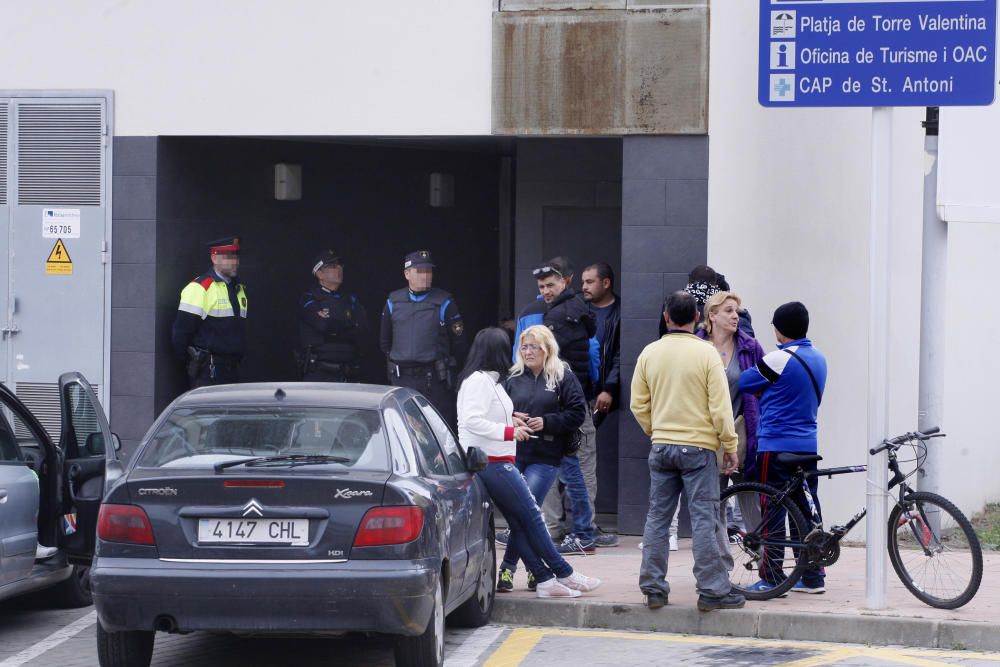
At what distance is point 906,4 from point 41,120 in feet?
23.0

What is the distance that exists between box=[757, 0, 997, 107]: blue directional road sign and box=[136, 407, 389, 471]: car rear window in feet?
11.2

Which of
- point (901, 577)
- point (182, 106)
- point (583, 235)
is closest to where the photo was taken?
point (901, 577)

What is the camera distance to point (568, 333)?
1070 cm

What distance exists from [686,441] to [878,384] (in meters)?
1.17

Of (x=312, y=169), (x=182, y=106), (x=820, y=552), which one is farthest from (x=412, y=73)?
(x=820, y=552)

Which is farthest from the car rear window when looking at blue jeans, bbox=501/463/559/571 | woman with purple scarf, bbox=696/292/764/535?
woman with purple scarf, bbox=696/292/764/535

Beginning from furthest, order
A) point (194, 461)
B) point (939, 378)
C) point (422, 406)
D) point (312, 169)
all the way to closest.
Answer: point (312, 169) → point (939, 378) → point (422, 406) → point (194, 461)

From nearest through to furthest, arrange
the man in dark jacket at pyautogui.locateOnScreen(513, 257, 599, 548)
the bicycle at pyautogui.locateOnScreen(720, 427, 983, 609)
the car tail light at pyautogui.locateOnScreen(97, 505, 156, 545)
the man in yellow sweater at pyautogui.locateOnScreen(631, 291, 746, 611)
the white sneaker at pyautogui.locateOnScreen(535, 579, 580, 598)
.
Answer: the car tail light at pyautogui.locateOnScreen(97, 505, 156, 545) → the man in yellow sweater at pyautogui.locateOnScreen(631, 291, 746, 611) → the bicycle at pyautogui.locateOnScreen(720, 427, 983, 609) → the white sneaker at pyautogui.locateOnScreen(535, 579, 580, 598) → the man in dark jacket at pyautogui.locateOnScreen(513, 257, 599, 548)

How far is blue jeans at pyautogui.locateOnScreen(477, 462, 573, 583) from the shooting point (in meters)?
8.44

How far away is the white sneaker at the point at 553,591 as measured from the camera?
8.72 meters

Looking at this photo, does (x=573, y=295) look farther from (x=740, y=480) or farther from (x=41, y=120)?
(x=41, y=120)

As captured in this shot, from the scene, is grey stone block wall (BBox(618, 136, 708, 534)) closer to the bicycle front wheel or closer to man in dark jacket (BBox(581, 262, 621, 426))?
man in dark jacket (BBox(581, 262, 621, 426))

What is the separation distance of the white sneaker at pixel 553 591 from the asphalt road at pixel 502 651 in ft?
0.93

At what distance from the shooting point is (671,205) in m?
11.0
